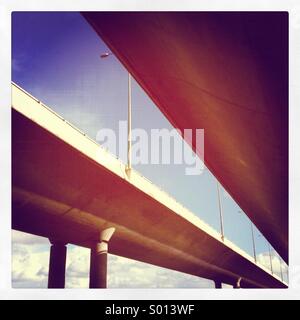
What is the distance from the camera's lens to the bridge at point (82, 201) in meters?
18.9

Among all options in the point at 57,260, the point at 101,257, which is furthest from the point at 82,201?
the point at 57,260

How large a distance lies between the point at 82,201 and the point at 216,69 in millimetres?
14550

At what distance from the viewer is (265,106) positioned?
1466 centimetres

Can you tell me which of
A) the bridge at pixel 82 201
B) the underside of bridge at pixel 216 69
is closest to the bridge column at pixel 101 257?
the bridge at pixel 82 201

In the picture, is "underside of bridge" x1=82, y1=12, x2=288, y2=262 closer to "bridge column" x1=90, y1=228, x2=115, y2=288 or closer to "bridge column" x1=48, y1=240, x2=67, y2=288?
"bridge column" x1=90, y1=228, x2=115, y2=288

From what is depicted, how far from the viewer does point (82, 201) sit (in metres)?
24.9

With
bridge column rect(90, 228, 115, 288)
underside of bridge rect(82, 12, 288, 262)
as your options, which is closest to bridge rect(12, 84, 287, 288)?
bridge column rect(90, 228, 115, 288)

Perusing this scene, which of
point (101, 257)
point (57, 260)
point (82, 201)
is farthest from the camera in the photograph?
point (57, 260)

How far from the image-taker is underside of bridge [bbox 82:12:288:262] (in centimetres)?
1074

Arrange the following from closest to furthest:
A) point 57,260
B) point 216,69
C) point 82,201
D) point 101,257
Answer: point 216,69, point 82,201, point 101,257, point 57,260

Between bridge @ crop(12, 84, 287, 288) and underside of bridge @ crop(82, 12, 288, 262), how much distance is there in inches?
213

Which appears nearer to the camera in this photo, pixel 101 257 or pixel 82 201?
pixel 82 201

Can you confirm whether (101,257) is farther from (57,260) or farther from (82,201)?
(82,201)
